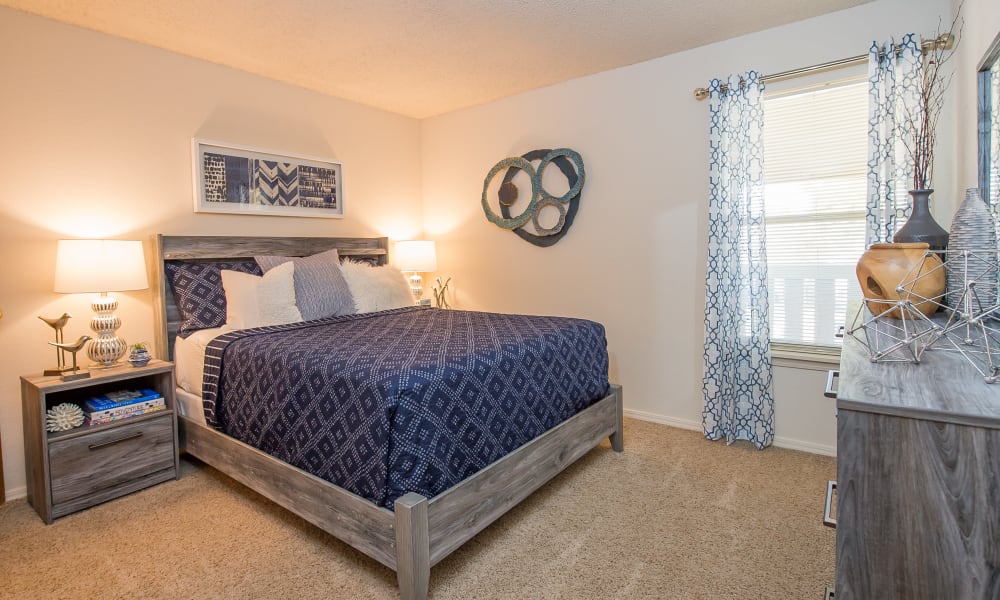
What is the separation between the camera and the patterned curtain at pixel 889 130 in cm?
254

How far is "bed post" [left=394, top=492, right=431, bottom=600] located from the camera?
5.46 feet

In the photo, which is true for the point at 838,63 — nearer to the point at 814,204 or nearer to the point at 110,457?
the point at 814,204

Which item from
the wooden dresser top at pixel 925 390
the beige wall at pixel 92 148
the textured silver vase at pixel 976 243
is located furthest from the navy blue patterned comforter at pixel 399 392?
the textured silver vase at pixel 976 243

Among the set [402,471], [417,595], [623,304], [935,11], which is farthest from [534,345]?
[935,11]

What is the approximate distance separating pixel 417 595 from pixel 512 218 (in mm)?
2978

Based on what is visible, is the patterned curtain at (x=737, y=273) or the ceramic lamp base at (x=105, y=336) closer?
the ceramic lamp base at (x=105, y=336)

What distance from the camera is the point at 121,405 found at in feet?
8.49

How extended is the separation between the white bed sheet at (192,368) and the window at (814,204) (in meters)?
3.22

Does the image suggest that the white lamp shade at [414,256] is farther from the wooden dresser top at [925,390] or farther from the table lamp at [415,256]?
the wooden dresser top at [925,390]

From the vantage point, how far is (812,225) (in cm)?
298

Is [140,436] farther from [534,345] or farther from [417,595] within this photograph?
[534,345]

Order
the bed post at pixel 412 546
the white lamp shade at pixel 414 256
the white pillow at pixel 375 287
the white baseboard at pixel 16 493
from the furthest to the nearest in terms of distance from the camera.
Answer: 1. the white lamp shade at pixel 414 256
2. the white pillow at pixel 375 287
3. the white baseboard at pixel 16 493
4. the bed post at pixel 412 546

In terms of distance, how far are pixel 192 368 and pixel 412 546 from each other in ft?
6.11

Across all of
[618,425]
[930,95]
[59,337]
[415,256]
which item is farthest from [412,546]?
[930,95]
